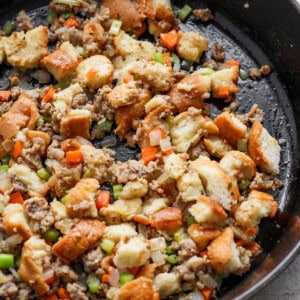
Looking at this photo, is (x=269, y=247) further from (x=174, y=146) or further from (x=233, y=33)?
(x=233, y=33)

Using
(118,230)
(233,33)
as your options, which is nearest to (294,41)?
(233,33)

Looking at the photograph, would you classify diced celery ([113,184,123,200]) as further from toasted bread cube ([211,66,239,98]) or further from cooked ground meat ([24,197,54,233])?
toasted bread cube ([211,66,239,98])

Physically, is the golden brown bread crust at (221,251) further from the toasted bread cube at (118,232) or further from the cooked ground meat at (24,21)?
the cooked ground meat at (24,21)

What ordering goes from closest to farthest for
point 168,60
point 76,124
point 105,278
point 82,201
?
point 105,278 < point 82,201 < point 76,124 < point 168,60

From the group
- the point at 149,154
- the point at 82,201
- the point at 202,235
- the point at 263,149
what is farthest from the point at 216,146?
the point at 82,201

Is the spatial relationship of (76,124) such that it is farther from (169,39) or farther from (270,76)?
(270,76)

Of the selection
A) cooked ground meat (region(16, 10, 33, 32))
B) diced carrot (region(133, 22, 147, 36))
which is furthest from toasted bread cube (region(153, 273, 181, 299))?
cooked ground meat (region(16, 10, 33, 32))
